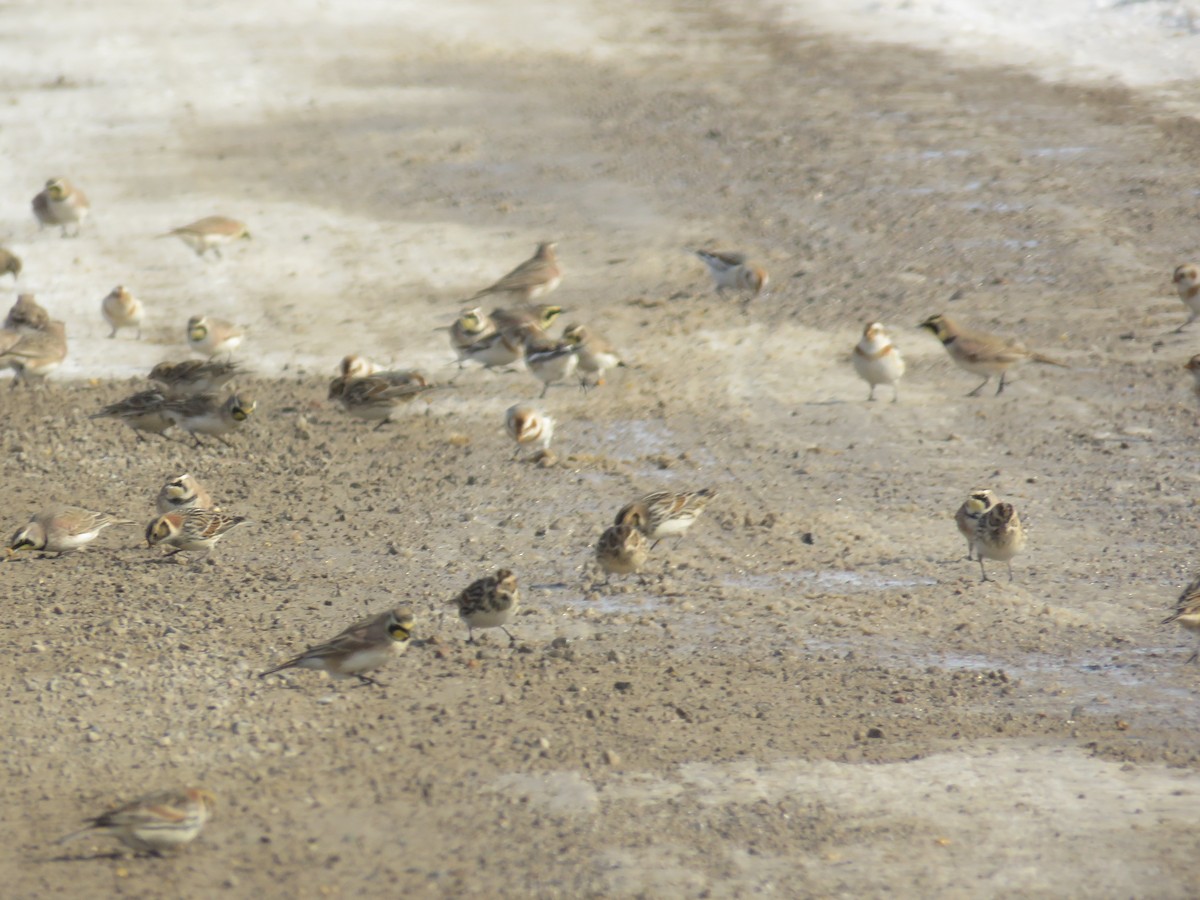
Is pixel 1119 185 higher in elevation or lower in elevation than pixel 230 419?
higher

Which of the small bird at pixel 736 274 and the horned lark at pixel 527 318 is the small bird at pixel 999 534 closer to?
the horned lark at pixel 527 318

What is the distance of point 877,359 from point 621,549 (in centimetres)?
399

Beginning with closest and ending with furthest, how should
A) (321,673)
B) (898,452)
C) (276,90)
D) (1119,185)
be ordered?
(321,673)
(898,452)
(1119,185)
(276,90)

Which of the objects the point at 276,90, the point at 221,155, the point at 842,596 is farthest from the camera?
the point at 276,90

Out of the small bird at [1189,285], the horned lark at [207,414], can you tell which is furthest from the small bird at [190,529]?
the small bird at [1189,285]

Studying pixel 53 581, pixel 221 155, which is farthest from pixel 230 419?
pixel 221 155

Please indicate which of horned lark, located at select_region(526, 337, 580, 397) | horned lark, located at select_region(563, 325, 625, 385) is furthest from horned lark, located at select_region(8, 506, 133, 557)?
horned lark, located at select_region(563, 325, 625, 385)

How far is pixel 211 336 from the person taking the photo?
13508mm

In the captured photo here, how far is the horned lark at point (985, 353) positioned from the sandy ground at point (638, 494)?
288 millimetres

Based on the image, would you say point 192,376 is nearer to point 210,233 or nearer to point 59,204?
point 210,233

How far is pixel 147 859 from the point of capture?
6711mm

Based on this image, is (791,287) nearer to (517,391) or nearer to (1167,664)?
(517,391)

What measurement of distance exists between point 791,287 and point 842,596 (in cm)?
622

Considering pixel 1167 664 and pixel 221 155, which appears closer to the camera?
pixel 1167 664
